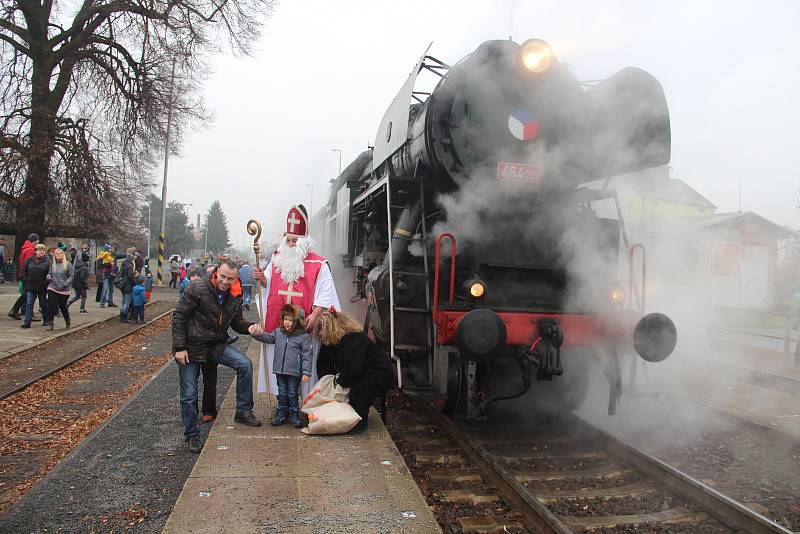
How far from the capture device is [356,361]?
185 inches

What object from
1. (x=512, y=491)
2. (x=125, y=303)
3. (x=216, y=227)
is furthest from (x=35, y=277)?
(x=216, y=227)

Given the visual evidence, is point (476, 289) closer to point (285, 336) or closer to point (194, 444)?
point (285, 336)

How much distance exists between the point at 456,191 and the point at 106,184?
50.6 feet

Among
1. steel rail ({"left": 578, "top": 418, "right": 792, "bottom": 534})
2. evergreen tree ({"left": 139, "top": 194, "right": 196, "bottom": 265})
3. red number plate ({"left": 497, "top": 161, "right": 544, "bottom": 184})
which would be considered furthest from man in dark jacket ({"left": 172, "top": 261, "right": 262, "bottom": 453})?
evergreen tree ({"left": 139, "top": 194, "right": 196, "bottom": 265})

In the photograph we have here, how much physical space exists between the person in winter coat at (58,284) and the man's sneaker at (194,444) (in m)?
7.10

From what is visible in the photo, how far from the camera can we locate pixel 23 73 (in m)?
17.4

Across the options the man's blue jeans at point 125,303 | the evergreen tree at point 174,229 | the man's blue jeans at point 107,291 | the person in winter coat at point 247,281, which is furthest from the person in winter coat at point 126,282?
the evergreen tree at point 174,229

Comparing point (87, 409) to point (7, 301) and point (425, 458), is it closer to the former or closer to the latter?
point (425, 458)

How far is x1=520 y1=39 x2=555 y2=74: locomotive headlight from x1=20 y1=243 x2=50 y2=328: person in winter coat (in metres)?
9.32

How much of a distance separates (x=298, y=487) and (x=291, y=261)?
76.0 inches

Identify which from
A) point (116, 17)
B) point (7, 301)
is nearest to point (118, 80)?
point (116, 17)

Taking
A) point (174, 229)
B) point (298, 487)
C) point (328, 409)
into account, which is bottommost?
point (298, 487)

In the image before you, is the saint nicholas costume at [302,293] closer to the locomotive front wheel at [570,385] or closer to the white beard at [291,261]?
the white beard at [291,261]

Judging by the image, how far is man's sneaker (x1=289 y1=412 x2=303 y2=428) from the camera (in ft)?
15.8
